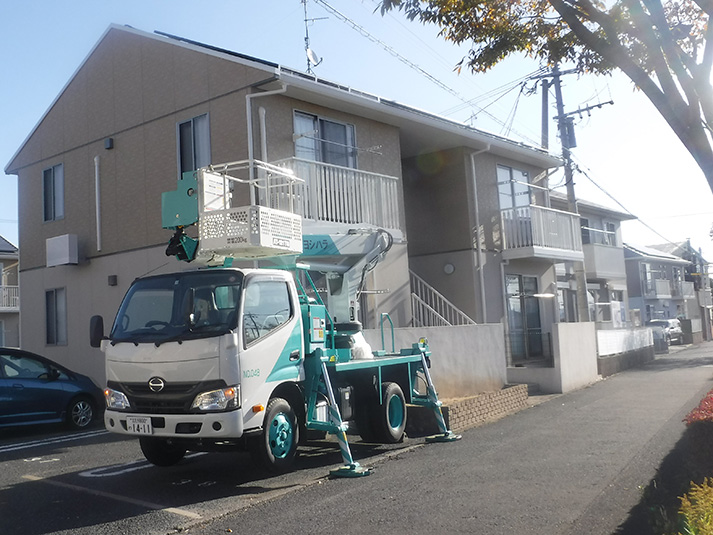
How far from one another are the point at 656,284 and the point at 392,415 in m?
43.9

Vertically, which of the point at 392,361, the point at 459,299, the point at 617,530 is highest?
the point at 459,299

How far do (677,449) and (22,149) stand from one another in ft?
54.2

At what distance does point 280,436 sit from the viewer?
7.46 m

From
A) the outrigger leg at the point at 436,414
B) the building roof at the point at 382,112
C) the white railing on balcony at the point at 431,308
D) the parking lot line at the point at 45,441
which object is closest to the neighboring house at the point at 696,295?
the building roof at the point at 382,112

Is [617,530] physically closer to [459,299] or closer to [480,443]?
[480,443]

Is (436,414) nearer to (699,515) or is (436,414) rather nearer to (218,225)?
(218,225)

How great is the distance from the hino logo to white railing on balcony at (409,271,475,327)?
8.84 meters

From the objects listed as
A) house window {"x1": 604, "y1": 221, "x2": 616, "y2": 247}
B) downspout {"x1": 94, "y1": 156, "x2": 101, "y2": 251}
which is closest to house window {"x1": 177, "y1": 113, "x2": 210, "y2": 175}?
downspout {"x1": 94, "y1": 156, "x2": 101, "y2": 251}

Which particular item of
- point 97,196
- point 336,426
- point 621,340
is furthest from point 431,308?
point 621,340

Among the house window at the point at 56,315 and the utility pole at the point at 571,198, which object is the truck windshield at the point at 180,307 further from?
the utility pole at the point at 571,198

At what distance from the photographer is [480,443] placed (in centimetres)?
950

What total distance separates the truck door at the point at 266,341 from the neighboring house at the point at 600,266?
1823 centimetres

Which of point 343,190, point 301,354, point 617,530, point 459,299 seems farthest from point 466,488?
point 459,299

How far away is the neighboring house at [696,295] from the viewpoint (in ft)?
127
